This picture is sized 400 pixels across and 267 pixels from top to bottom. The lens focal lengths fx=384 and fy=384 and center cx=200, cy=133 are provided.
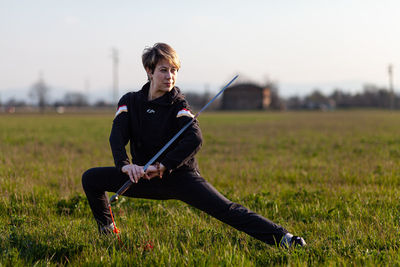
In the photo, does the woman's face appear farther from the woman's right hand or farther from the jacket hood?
the woman's right hand

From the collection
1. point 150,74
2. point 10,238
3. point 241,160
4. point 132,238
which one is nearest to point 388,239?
point 132,238

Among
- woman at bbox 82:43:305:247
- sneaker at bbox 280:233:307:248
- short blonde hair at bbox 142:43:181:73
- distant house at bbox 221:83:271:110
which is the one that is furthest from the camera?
distant house at bbox 221:83:271:110

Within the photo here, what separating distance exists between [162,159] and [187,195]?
45 cm

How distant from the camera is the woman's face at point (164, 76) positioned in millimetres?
3980

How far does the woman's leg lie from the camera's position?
3.75 meters

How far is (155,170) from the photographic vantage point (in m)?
3.77

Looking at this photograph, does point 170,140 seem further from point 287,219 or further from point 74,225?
point 287,219

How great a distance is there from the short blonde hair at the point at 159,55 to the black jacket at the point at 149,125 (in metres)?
0.32

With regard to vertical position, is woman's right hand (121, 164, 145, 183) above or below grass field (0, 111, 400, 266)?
above

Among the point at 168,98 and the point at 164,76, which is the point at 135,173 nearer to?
the point at 168,98

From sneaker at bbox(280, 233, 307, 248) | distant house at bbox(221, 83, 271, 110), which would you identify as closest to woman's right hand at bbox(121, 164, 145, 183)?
sneaker at bbox(280, 233, 307, 248)

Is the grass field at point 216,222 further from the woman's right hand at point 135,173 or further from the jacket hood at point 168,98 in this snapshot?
the jacket hood at point 168,98

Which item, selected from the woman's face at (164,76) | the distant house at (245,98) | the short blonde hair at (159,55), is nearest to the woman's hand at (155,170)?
the woman's face at (164,76)

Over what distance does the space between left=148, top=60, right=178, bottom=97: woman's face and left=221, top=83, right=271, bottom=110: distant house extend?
382 ft
